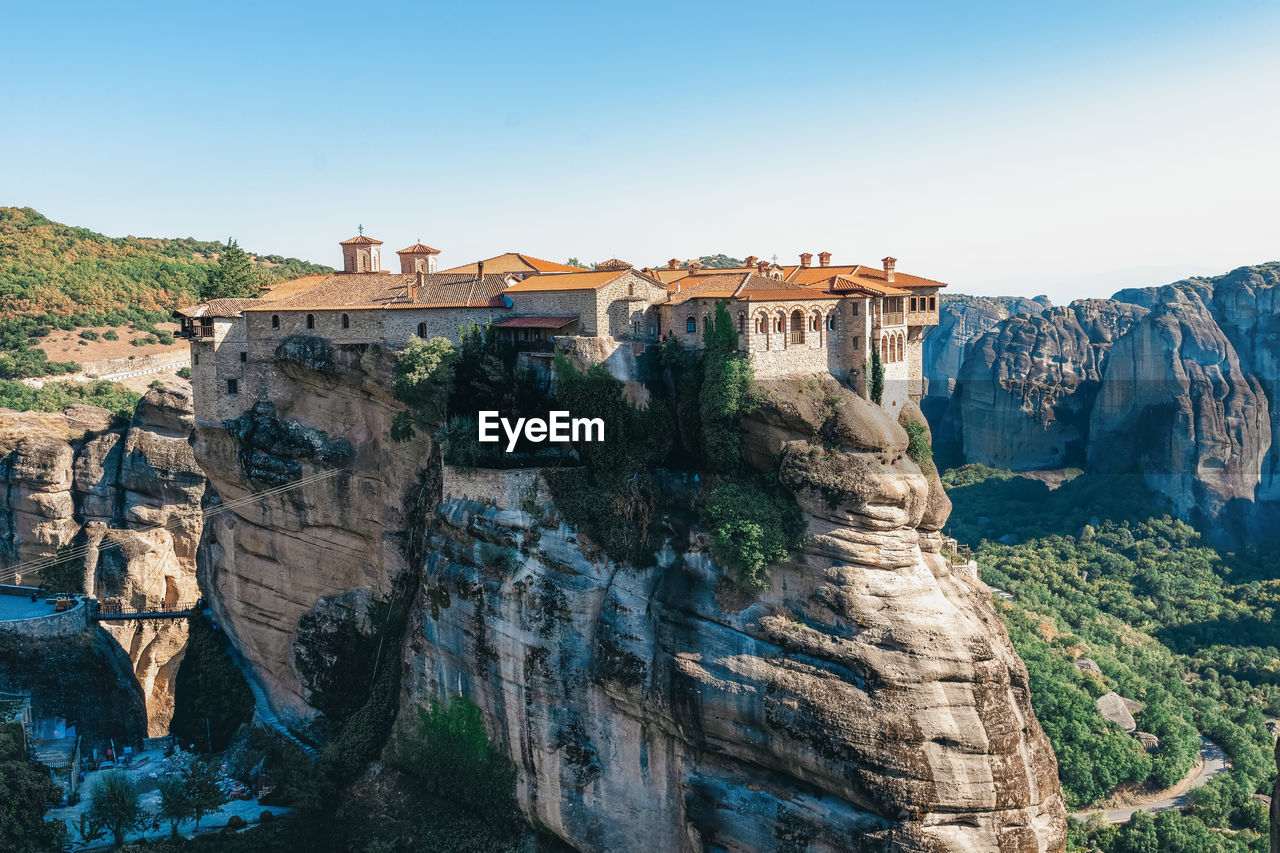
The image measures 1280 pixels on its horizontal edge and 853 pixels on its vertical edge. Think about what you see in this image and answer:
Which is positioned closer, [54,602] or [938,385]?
[54,602]

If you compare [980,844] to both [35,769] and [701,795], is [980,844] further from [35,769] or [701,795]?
[35,769]

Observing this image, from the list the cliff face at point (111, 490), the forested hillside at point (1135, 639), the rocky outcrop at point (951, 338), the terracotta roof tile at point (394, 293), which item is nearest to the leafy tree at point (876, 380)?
the terracotta roof tile at point (394, 293)

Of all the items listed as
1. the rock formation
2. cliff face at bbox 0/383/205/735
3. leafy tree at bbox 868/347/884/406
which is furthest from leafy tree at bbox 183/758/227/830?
leafy tree at bbox 868/347/884/406

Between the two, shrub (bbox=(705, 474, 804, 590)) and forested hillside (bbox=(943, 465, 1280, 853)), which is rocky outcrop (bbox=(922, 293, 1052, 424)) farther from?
shrub (bbox=(705, 474, 804, 590))

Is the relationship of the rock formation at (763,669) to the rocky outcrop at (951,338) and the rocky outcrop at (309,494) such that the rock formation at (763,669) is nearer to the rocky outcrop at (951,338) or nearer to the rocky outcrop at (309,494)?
the rocky outcrop at (309,494)

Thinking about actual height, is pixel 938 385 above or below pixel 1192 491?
above

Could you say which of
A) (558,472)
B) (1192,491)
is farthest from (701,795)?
(1192,491)
